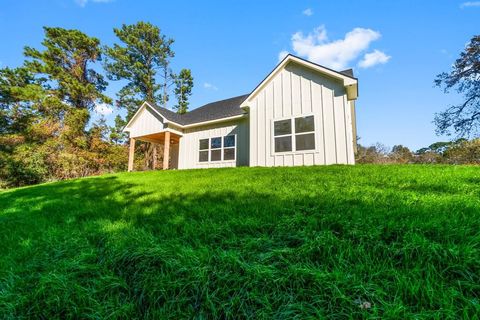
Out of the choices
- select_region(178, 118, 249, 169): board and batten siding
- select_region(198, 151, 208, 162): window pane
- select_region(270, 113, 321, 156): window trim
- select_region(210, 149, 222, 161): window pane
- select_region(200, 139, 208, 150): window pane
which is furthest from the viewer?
select_region(200, 139, 208, 150): window pane

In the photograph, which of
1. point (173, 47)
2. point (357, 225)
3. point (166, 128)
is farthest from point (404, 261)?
point (173, 47)

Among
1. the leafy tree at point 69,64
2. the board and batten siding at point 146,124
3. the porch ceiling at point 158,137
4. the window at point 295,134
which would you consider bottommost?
the window at point 295,134

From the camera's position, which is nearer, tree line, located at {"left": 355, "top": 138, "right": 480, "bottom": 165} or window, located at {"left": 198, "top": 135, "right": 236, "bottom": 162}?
window, located at {"left": 198, "top": 135, "right": 236, "bottom": 162}

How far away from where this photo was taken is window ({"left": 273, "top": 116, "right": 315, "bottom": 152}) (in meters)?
8.41

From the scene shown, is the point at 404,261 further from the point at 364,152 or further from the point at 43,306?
the point at 364,152

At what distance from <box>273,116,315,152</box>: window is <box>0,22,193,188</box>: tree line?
16.6 metres

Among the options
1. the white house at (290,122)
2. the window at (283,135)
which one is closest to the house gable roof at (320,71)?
the white house at (290,122)

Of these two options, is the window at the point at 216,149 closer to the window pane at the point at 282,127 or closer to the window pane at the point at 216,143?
the window pane at the point at 216,143

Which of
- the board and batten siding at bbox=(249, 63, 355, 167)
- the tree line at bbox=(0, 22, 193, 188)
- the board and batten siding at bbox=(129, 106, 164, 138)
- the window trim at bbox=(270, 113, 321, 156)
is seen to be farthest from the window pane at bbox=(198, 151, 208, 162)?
the tree line at bbox=(0, 22, 193, 188)

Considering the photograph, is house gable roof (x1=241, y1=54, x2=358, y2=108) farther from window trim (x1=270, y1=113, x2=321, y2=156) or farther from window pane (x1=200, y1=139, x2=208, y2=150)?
window pane (x1=200, y1=139, x2=208, y2=150)

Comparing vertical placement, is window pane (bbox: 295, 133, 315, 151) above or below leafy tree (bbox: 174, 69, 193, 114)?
below

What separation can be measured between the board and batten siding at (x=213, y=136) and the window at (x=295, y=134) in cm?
195

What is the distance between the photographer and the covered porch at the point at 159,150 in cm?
1195

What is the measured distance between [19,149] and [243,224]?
2104cm
